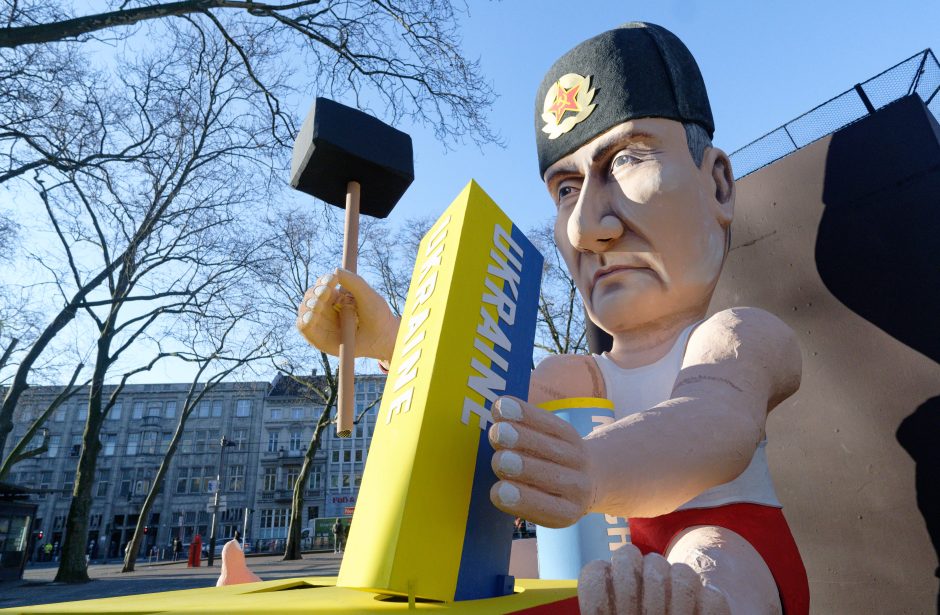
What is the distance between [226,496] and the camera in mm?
36719

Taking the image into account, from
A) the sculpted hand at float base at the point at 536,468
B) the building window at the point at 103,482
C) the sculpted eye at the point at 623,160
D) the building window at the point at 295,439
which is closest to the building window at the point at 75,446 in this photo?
the building window at the point at 103,482

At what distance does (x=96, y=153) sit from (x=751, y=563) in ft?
32.0

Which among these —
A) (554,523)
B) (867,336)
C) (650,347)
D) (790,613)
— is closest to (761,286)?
(867,336)

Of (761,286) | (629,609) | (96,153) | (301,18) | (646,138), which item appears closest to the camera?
(629,609)

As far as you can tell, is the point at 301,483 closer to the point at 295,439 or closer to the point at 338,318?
the point at 338,318

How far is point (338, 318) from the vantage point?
1.82 meters

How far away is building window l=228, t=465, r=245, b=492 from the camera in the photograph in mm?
37031

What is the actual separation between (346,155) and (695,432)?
1.29 meters

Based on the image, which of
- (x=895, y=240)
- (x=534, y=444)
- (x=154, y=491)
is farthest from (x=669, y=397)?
(x=154, y=491)

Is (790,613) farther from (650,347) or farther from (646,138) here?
(646,138)

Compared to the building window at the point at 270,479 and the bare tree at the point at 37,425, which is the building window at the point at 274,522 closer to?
the building window at the point at 270,479

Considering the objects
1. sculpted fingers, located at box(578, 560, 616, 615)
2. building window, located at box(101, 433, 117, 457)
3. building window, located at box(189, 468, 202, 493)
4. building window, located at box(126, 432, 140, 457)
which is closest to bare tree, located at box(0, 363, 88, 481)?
sculpted fingers, located at box(578, 560, 616, 615)

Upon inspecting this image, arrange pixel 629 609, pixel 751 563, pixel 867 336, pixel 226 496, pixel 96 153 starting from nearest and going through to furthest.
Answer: pixel 629 609 < pixel 751 563 < pixel 867 336 < pixel 96 153 < pixel 226 496

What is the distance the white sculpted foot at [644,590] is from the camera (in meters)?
0.74
